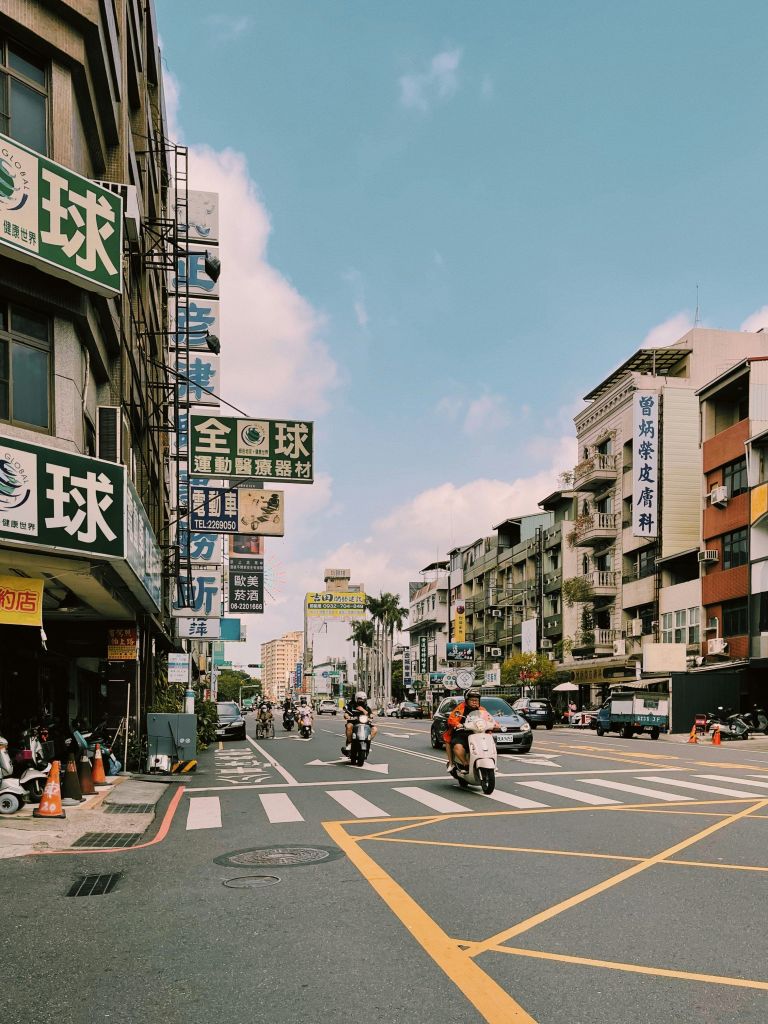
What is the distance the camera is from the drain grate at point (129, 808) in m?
14.1

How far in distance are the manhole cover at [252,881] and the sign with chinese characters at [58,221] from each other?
855cm

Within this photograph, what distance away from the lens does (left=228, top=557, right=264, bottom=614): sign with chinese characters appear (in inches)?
1631

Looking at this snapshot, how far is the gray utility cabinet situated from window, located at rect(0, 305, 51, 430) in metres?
8.94

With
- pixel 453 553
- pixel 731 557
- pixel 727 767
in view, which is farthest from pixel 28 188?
pixel 453 553

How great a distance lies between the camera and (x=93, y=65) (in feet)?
51.7

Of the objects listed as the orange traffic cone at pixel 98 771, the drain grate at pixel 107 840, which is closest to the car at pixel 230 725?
the orange traffic cone at pixel 98 771

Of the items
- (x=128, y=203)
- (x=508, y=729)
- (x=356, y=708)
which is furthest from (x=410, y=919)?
(x=508, y=729)

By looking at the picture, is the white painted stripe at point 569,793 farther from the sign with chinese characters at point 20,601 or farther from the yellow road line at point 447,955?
the sign with chinese characters at point 20,601

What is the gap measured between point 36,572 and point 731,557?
39884mm

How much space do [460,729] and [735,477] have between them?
35775 millimetres

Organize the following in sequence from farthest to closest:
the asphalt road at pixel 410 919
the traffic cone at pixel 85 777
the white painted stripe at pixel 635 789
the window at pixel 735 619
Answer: the window at pixel 735 619 → the traffic cone at pixel 85 777 → the white painted stripe at pixel 635 789 → the asphalt road at pixel 410 919

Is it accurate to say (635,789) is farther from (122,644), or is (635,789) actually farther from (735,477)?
(735,477)

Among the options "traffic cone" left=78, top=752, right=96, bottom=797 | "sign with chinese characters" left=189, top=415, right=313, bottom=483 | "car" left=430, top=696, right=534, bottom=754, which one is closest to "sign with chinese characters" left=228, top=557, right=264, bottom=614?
"car" left=430, top=696, right=534, bottom=754

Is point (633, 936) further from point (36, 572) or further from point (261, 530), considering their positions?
point (261, 530)
